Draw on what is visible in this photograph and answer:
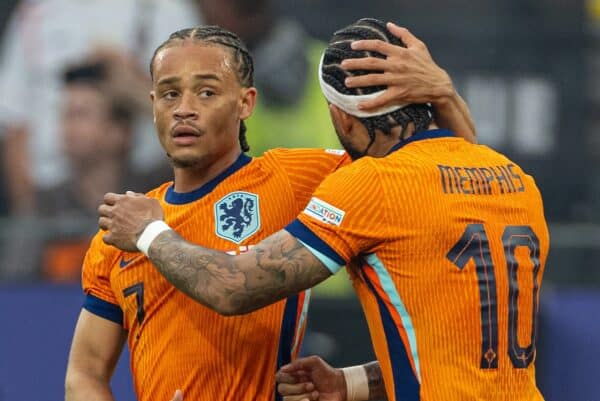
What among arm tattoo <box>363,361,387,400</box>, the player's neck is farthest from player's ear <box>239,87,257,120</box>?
arm tattoo <box>363,361,387,400</box>

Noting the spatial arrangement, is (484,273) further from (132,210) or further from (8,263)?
(8,263)

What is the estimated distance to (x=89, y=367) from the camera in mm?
4418

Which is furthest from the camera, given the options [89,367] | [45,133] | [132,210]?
[45,133]

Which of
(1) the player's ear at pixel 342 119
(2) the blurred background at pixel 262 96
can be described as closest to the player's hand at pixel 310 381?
(1) the player's ear at pixel 342 119

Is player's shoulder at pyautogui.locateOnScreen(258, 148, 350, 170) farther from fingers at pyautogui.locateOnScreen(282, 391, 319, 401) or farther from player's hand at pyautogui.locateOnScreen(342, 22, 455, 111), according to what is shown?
fingers at pyautogui.locateOnScreen(282, 391, 319, 401)

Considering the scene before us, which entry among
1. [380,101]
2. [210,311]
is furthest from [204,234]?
[380,101]

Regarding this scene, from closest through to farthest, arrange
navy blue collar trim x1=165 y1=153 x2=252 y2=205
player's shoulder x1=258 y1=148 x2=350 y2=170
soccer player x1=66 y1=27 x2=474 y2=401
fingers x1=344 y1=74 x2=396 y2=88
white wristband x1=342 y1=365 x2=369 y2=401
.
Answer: fingers x1=344 y1=74 x2=396 y2=88, soccer player x1=66 y1=27 x2=474 y2=401, navy blue collar trim x1=165 y1=153 x2=252 y2=205, player's shoulder x1=258 y1=148 x2=350 y2=170, white wristband x1=342 y1=365 x2=369 y2=401

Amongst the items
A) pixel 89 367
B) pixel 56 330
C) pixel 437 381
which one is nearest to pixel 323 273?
pixel 437 381

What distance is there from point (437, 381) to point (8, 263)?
626 centimetres

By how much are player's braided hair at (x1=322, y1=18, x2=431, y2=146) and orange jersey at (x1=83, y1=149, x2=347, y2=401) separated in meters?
0.45

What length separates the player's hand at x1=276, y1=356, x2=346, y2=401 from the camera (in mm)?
4297

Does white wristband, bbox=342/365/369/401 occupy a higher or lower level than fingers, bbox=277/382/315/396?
lower

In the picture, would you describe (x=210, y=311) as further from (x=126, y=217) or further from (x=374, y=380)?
(x=374, y=380)

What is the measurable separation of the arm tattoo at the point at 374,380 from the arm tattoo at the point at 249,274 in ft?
2.84
